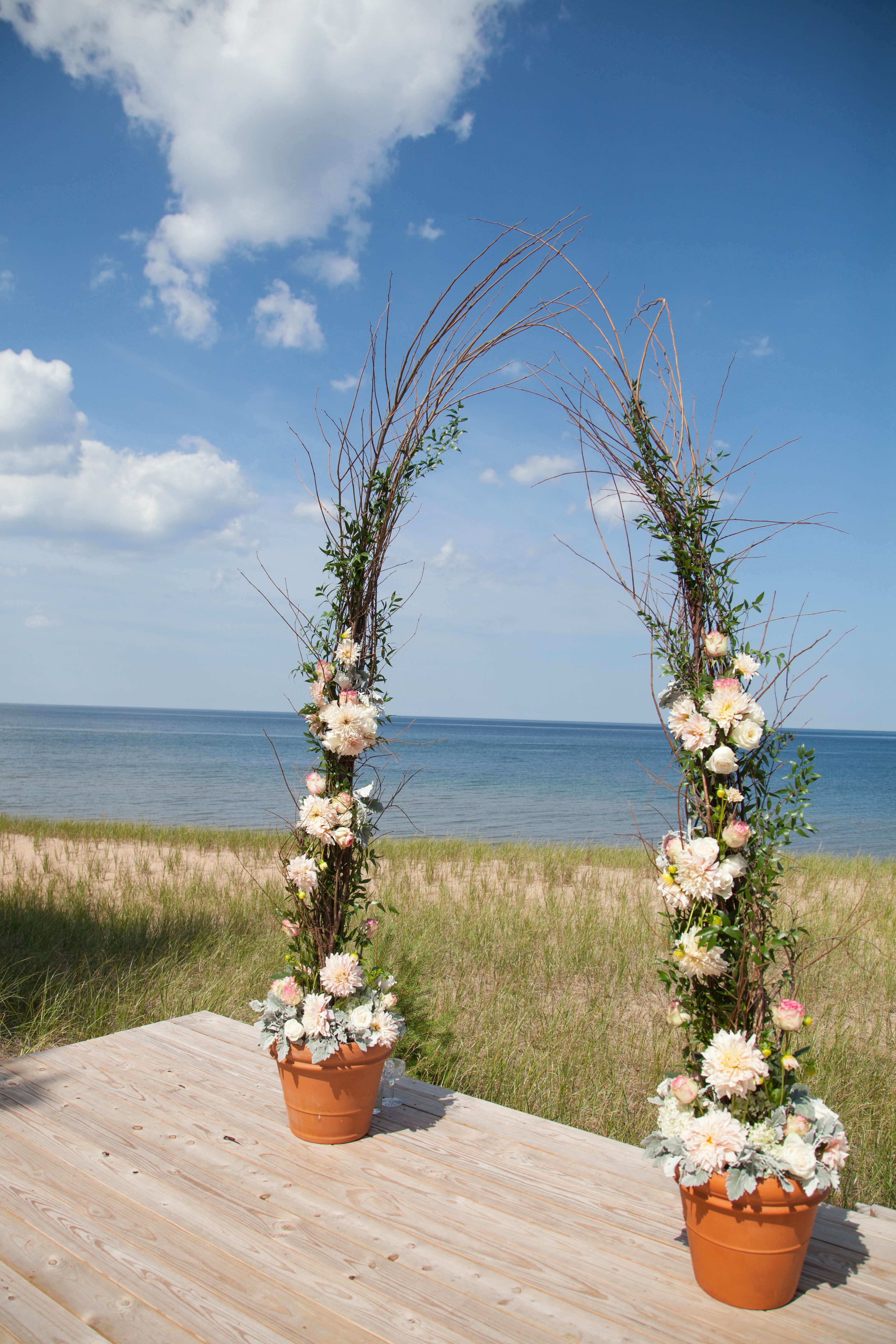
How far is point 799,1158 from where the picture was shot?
1.71 metres

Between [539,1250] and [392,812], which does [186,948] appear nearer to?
[539,1250]

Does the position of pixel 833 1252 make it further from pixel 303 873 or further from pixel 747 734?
pixel 303 873

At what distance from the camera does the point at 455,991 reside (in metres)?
4.71

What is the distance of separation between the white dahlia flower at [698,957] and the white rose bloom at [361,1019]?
1158 mm

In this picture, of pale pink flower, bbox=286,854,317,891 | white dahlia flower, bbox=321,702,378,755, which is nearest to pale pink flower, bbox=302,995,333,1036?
pale pink flower, bbox=286,854,317,891

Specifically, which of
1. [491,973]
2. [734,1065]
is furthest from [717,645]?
[491,973]

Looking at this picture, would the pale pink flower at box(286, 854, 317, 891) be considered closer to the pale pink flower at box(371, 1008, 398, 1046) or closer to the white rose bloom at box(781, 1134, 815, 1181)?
the pale pink flower at box(371, 1008, 398, 1046)

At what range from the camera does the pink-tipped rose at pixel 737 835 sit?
1.78 m

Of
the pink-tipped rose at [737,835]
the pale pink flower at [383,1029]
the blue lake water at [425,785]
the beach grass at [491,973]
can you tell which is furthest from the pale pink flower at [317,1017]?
the pink-tipped rose at [737,835]

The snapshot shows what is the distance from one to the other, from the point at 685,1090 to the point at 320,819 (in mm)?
1366

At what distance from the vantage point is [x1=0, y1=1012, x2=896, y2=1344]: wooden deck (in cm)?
170

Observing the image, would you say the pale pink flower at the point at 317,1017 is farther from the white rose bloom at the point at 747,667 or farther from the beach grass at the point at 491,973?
the white rose bloom at the point at 747,667

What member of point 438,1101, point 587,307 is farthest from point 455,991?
point 587,307

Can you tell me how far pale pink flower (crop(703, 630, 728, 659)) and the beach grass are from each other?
80 cm
